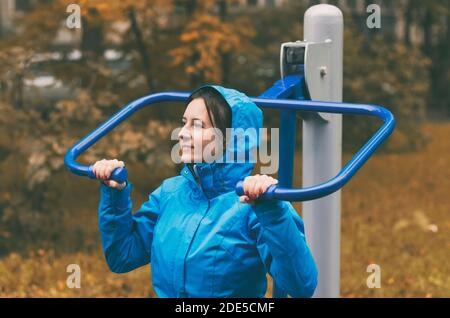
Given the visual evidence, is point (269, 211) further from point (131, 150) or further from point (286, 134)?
point (131, 150)

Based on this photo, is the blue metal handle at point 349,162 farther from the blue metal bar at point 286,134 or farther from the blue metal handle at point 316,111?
the blue metal bar at point 286,134

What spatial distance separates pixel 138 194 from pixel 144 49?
1.19m

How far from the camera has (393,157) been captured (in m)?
11.1

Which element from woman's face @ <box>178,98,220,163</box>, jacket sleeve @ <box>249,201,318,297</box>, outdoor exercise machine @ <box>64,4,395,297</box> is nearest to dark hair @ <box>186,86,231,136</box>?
woman's face @ <box>178,98,220,163</box>

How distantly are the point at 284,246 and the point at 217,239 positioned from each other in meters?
0.22

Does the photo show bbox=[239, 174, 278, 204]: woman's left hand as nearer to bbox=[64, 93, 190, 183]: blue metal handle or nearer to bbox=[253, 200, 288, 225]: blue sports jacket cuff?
bbox=[253, 200, 288, 225]: blue sports jacket cuff

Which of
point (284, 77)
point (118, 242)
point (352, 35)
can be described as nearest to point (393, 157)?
point (352, 35)

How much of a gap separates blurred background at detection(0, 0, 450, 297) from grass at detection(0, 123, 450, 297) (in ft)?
0.04

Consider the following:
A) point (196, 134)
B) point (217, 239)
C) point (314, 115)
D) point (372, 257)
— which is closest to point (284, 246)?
point (217, 239)

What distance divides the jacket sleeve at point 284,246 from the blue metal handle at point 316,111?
0.28ft

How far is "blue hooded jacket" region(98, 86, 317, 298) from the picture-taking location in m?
2.43

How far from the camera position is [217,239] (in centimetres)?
246

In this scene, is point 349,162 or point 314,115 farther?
point 314,115
